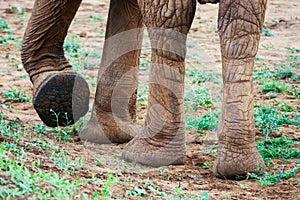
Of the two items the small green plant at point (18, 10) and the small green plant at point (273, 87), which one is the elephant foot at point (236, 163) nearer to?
the small green plant at point (273, 87)

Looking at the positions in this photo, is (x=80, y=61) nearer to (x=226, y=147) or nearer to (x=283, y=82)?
(x=283, y=82)

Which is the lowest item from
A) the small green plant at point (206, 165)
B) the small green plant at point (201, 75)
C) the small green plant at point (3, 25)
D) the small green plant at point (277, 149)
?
the small green plant at point (206, 165)

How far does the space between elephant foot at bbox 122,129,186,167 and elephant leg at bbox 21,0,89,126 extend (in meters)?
0.59

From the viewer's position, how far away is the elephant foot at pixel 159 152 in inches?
161

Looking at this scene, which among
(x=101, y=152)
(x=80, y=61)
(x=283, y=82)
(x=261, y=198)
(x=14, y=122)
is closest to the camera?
(x=261, y=198)

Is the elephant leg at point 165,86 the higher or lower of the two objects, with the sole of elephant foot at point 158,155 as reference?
higher

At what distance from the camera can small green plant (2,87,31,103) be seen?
18.6ft

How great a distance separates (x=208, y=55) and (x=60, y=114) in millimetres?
2951

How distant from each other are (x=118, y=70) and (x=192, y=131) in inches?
26.1

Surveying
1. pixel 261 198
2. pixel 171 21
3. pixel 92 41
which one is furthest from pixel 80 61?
pixel 261 198

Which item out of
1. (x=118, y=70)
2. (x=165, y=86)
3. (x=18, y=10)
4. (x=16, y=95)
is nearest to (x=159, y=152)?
(x=165, y=86)

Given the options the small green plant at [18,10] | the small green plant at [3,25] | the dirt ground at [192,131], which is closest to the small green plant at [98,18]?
the dirt ground at [192,131]

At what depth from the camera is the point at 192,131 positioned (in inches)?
193

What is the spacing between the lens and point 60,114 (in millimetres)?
4559
